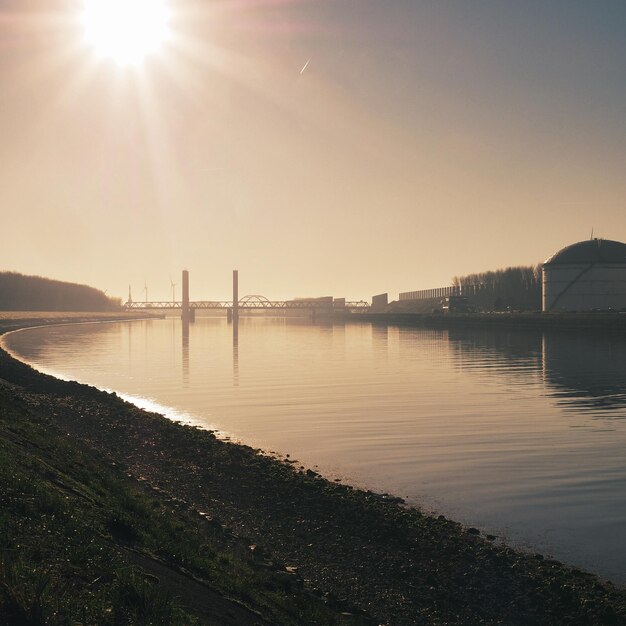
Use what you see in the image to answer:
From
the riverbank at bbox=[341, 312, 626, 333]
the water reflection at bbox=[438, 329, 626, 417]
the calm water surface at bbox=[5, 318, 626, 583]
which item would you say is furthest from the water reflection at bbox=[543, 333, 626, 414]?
the riverbank at bbox=[341, 312, 626, 333]

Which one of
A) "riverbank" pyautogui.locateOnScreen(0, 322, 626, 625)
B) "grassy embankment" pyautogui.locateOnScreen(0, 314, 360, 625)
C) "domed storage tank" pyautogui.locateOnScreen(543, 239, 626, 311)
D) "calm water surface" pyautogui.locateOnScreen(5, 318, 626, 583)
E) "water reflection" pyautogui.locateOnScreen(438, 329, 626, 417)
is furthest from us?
"domed storage tank" pyautogui.locateOnScreen(543, 239, 626, 311)

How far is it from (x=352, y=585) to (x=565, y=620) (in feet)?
12.1

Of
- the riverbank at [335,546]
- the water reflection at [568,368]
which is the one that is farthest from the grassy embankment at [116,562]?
the water reflection at [568,368]

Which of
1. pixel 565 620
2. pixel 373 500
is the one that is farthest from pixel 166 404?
pixel 565 620

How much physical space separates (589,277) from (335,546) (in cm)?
17257

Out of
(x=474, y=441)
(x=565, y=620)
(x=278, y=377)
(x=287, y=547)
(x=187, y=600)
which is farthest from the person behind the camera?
(x=278, y=377)

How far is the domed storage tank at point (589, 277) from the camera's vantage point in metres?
170

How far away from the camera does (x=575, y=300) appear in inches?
6801

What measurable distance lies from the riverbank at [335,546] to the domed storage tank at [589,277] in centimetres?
16488

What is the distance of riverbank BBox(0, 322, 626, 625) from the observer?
37.5ft

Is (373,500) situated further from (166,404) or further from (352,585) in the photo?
(166,404)

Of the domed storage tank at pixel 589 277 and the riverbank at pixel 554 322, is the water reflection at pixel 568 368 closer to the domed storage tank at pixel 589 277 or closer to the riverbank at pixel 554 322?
the riverbank at pixel 554 322

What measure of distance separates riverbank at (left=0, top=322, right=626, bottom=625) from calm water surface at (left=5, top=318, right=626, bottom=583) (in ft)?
5.10

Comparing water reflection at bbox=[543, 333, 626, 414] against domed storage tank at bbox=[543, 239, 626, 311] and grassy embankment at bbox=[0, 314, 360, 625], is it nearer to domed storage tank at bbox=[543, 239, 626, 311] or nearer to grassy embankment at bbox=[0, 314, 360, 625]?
grassy embankment at bbox=[0, 314, 360, 625]
